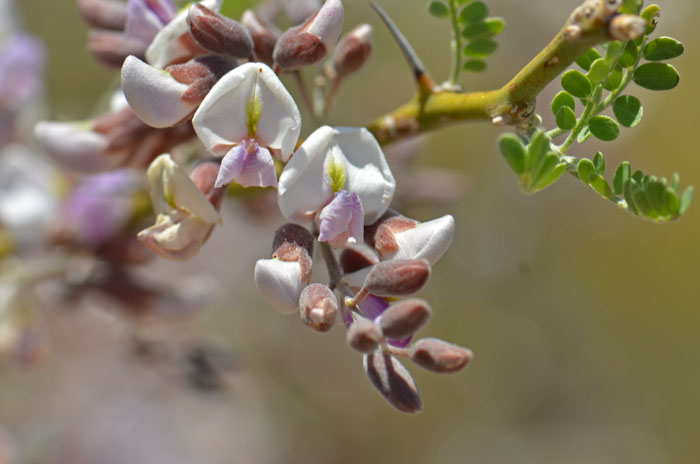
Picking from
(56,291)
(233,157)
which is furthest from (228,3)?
(56,291)

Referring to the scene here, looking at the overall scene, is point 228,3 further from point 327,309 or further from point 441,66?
point 441,66

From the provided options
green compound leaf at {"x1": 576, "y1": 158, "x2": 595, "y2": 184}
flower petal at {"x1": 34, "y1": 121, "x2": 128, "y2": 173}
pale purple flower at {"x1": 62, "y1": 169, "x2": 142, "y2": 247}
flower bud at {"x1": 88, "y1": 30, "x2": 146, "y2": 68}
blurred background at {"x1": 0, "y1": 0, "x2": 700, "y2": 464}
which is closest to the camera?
green compound leaf at {"x1": 576, "y1": 158, "x2": 595, "y2": 184}

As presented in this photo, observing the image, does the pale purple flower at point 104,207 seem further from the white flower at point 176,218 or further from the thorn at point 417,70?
the thorn at point 417,70

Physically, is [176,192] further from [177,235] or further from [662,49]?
[662,49]

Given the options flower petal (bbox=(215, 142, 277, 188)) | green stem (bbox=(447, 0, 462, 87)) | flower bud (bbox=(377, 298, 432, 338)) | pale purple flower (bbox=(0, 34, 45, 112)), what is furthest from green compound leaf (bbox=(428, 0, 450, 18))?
pale purple flower (bbox=(0, 34, 45, 112))

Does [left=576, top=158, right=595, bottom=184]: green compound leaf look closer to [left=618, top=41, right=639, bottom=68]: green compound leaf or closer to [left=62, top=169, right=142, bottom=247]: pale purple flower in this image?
[left=618, top=41, right=639, bottom=68]: green compound leaf

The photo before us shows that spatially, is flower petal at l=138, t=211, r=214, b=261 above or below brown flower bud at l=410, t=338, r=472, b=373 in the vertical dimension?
below

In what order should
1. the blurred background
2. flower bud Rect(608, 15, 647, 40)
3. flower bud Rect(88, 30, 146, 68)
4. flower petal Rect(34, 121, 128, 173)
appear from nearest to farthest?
1. flower bud Rect(608, 15, 647, 40)
2. flower bud Rect(88, 30, 146, 68)
3. flower petal Rect(34, 121, 128, 173)
4. the blurred background
